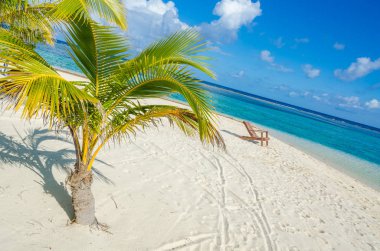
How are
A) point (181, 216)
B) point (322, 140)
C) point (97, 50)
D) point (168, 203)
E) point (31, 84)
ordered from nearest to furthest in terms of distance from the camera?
point (31, 84), point (97, 50), point (181, 216), point (168, 203), point (322, 140)

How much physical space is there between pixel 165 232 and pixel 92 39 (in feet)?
8.92

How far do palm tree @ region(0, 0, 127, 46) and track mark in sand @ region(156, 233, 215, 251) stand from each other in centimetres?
288

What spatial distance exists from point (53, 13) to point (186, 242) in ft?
10.8

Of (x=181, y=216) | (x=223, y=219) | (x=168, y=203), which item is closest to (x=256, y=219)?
(x=223, y=219)

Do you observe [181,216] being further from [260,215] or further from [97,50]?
[97,50]

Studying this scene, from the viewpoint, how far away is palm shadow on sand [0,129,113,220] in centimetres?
402

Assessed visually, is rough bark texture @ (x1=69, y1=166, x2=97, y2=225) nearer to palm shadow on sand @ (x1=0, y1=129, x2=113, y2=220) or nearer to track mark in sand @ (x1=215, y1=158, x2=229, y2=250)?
palm shadow on sand @ (x1=0, y1=129, x2=113, y2=220)

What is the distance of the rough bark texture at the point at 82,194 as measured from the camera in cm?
307

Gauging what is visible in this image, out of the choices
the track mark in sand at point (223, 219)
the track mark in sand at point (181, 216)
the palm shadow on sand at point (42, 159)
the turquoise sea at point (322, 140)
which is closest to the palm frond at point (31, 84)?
the turquoise sea at point (322, 140)

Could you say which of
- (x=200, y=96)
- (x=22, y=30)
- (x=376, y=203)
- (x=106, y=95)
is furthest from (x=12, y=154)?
(x=376, y=203)

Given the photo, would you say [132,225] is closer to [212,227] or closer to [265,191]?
[212,227]

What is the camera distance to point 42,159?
5043mm

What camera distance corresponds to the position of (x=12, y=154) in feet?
16.0

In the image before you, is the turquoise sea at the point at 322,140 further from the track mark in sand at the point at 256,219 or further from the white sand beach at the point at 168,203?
the track mark in sand at the point at 256,219
